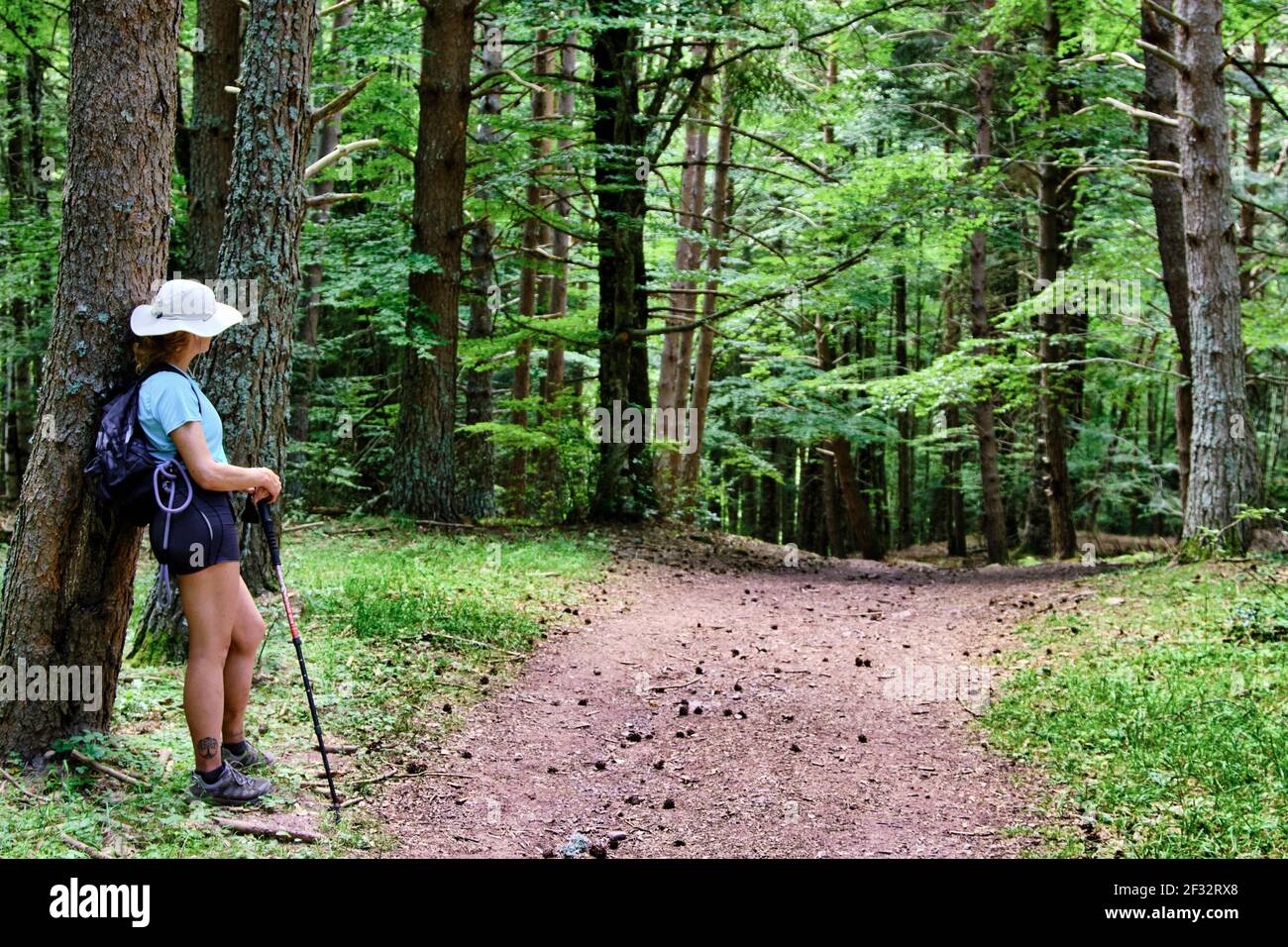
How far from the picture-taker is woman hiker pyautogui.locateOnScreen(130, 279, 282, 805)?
13.8 feet

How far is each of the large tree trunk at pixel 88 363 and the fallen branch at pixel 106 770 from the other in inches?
5.5

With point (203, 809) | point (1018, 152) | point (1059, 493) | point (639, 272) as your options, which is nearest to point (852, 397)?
point (1059, 493)

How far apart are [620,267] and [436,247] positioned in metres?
2.88

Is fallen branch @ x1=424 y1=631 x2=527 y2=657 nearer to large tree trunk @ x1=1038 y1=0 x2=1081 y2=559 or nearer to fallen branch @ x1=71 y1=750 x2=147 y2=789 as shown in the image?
fallen branch @ x1=71 y1=750 x2=147 y2=789

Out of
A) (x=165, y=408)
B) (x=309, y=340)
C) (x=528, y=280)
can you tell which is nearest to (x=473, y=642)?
(x=165, y=408)

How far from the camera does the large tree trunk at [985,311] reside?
18406mm

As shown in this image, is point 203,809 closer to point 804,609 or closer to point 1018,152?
point 804,609

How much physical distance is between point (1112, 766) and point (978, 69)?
1661 centimetres

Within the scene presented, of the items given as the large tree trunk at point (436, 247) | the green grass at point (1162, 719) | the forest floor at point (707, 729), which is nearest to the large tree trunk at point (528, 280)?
the large tree trunk at point (436, 247)

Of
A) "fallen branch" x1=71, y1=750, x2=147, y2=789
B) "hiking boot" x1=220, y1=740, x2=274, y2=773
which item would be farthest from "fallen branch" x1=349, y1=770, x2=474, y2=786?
"fallen branch" x1=71, y1=750, x2=147, y2=789

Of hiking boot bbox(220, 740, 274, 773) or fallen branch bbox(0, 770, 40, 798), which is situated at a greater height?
fallen branch bbox(0, 770, 40, 798)

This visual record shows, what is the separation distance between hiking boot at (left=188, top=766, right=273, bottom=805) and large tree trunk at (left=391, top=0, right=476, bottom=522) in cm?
890

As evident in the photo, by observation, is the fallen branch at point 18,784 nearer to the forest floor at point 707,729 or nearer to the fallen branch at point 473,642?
the forest floor at point 707,729

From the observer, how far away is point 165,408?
4172 millimetres
